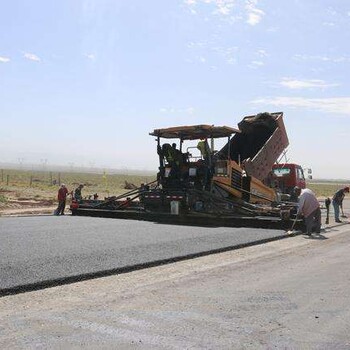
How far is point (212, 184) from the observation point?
15.8 meters

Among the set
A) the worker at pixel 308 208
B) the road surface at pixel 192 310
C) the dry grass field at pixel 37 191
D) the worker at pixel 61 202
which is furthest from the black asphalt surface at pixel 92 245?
the dry grass field at pixel 37 191

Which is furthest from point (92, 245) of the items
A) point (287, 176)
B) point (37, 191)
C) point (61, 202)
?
point (37, 191)

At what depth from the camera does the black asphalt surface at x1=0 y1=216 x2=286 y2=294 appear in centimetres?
741

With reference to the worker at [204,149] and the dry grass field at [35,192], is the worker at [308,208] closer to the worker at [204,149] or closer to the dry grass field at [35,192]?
the worker at [204,149]

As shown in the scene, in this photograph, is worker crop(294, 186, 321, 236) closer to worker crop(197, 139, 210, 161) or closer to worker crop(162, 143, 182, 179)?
worker crop(197, 139, 210, 161)

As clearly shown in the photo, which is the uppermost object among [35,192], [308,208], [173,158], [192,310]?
[173,158]

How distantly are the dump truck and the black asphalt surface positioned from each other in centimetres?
111

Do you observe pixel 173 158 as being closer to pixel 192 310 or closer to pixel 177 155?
pixel 177 155

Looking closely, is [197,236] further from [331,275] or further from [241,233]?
[331,275]

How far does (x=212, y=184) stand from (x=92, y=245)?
668 cm

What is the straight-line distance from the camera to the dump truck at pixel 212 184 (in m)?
14.9

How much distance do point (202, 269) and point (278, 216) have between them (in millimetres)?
6433

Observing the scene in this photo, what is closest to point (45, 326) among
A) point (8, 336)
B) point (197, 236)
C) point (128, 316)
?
point (8, 336)

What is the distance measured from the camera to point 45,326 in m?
5.05
